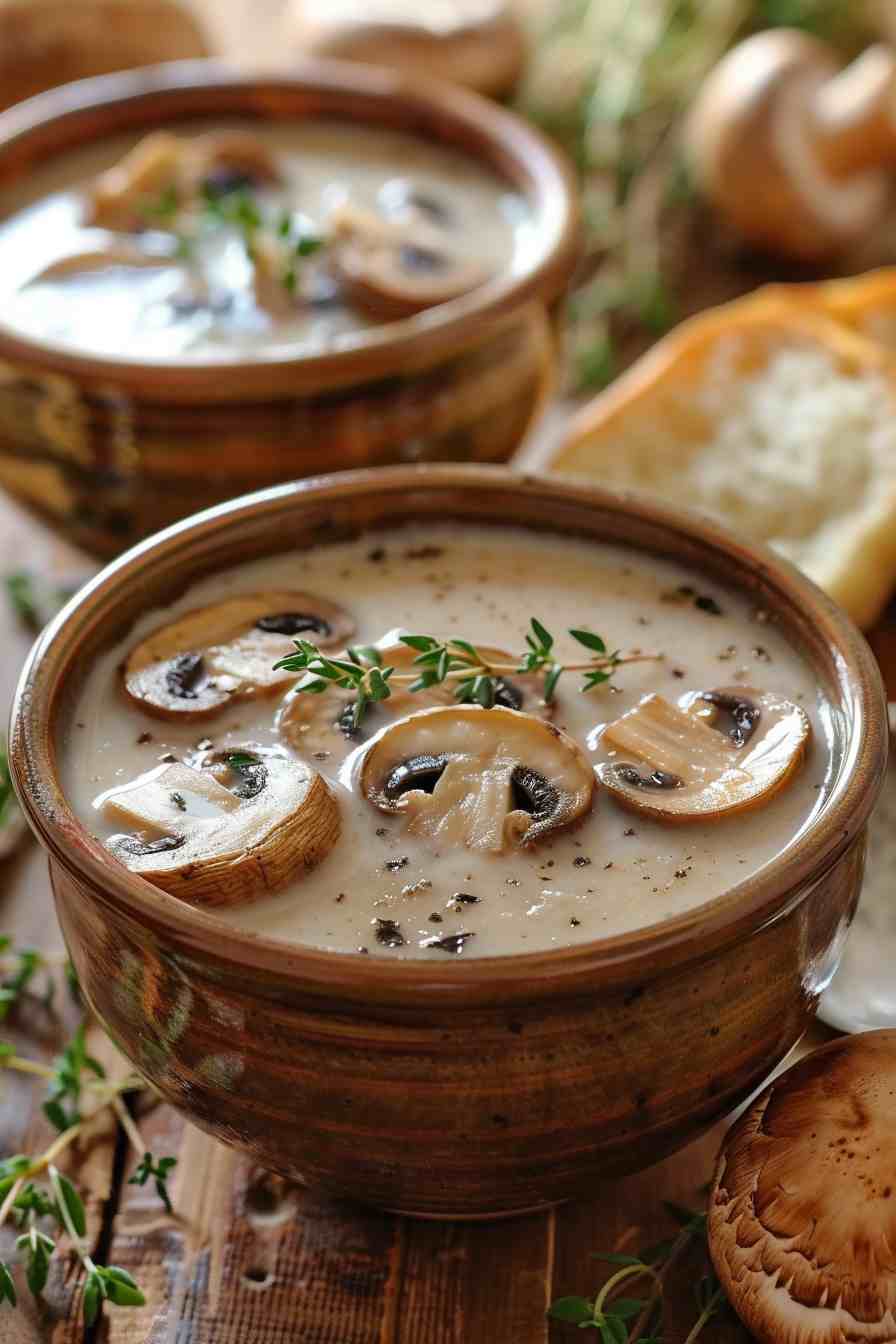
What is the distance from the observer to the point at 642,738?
5.26 ft

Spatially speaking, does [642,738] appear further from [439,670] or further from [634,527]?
[634,527]

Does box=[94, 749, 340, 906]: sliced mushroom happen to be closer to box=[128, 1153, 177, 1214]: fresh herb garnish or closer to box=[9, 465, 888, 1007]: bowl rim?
box=[9, 465, 888, 1007]: bowl rim

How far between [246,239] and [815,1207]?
5.13 ft

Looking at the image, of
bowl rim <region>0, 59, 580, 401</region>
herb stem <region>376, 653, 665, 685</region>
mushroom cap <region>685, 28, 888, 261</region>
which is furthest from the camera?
mushroom cap <region>685, 28, 888, 261</region>

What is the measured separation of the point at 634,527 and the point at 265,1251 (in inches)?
31.7

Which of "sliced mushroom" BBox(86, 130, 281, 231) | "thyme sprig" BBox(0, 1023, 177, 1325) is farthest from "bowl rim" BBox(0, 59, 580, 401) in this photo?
"thyme sprig" BBox(0, 1023, 177, 1325)

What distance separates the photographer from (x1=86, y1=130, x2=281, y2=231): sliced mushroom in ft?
8.68

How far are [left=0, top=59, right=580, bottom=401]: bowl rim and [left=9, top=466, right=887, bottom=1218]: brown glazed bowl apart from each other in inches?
25.4

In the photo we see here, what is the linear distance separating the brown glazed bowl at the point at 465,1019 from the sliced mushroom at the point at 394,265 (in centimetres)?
96

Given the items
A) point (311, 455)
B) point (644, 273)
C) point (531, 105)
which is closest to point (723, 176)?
point (644, 273)

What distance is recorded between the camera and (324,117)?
2.94 meters

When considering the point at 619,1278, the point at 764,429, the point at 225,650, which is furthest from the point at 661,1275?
the point at 764,429

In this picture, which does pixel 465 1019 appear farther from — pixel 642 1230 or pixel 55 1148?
pixel 55 1148

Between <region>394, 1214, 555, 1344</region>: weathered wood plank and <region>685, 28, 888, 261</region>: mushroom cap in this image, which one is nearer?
<region>394, 1214, 555, 1344</region>: weathered wood plank
